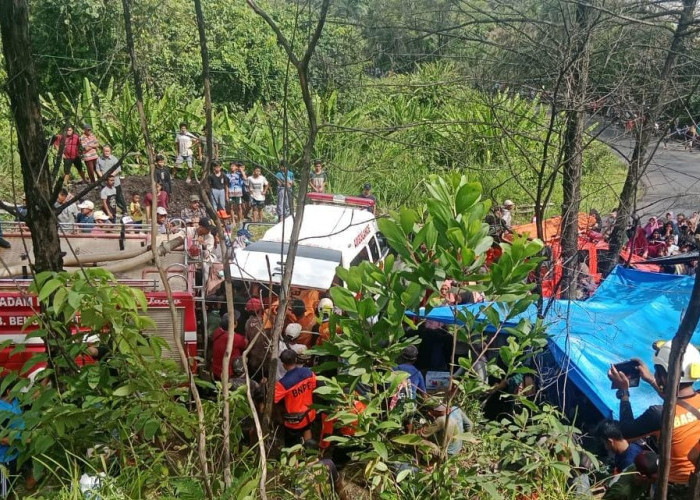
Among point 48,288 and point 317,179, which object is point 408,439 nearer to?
point 48,288

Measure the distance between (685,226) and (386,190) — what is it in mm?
6714

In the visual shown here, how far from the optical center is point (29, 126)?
450 centimetres

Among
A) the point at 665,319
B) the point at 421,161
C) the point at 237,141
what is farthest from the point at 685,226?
the point at 237,141

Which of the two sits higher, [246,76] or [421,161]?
[246,76]

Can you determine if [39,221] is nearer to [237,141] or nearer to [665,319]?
[665,319]

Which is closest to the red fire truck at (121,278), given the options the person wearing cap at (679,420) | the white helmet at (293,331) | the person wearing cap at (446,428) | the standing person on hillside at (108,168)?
the white helmet at (293,331)

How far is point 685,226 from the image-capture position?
1580 cm

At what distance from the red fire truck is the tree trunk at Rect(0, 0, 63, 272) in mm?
1333

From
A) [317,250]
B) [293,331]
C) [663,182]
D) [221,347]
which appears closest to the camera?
[293,331]

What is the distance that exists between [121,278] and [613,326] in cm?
513

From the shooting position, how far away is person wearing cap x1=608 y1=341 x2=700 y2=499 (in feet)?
14.9

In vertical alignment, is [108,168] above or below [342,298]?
below

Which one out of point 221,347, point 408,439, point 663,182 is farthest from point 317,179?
point 408,439

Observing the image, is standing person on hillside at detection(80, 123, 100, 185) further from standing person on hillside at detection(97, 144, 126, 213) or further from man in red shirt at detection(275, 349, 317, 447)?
man in red shirt at detection(275, 349, 317, 447)
